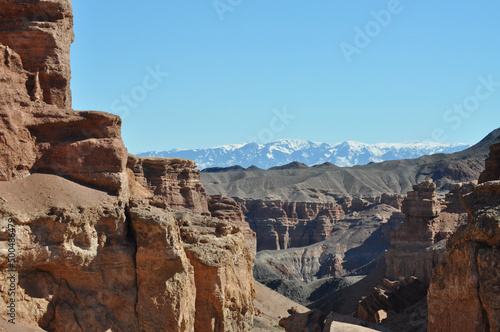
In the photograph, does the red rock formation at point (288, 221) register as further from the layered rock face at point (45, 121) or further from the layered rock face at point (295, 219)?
the layered rock face at point (45, 121)

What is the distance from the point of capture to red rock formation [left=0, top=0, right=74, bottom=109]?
19.5 m

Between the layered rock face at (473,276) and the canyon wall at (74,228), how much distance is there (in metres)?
7.24

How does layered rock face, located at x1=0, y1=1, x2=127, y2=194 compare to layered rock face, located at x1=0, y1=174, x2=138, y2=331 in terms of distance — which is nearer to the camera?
layered rock face, located at x1=0, y1=174, x2=138, y2=331

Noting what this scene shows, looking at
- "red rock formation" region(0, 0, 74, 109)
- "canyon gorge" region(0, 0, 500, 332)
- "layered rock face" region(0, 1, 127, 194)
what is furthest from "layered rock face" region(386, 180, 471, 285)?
"red rock formation" region(0, 0, 74, 109)

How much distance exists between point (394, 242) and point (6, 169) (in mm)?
38978

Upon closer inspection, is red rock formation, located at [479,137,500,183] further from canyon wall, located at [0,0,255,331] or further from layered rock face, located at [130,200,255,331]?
canyon wall, located at [0,0,255,331]

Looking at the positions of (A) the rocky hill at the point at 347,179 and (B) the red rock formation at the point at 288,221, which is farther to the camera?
(A) the rocky hill at the point at 347,179

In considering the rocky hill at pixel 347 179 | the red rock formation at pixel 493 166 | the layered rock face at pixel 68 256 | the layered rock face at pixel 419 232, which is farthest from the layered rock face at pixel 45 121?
the rocky hill at pixel 347 179

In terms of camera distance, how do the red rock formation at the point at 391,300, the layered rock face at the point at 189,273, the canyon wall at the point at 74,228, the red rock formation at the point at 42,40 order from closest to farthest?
the canyon wall at the point at 74,228 < the layered rock face at the point at 189,273 < the red rock formation at the point at 42,40 < the red rock formation at the point at 391,300

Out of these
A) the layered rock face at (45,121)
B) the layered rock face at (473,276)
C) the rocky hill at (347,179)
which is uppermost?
the rocky hill at (347,179)

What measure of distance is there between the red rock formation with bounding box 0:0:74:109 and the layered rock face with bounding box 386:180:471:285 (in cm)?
3396

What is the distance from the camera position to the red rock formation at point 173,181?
5447cm

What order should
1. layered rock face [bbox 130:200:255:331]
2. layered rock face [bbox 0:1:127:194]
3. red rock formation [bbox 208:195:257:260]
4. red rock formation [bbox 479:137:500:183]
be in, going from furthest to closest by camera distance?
red rock formation [bbox 208:195:257:260] → red rock formation [bbox 479:137:500:183] → layered rock face [bbox 130:200:255:331] → layered rock face [bbox 0:1:127:194]

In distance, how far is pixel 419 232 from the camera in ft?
163
